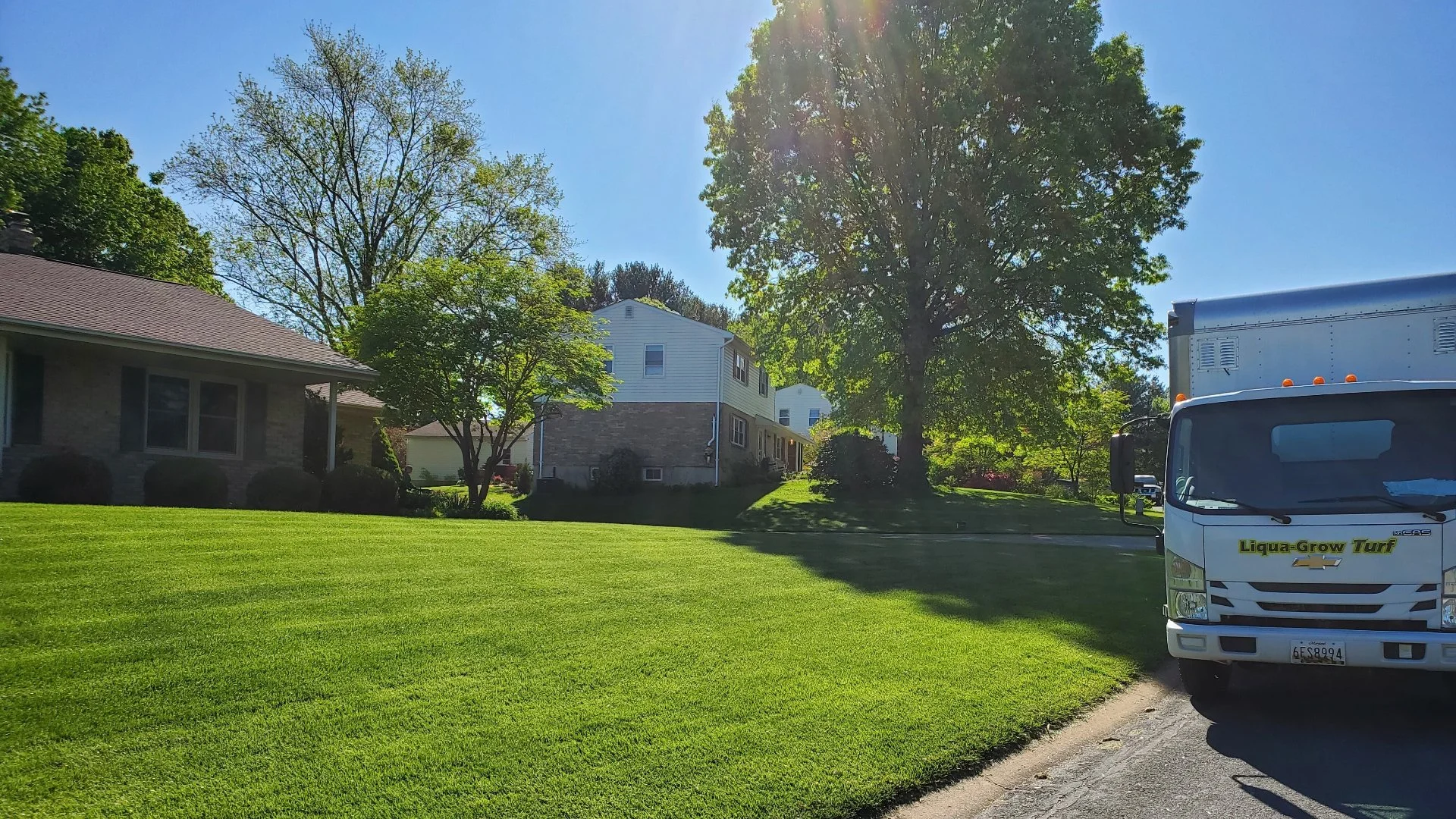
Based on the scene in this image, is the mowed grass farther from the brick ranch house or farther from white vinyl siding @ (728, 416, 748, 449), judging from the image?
white vinyl siding @ (728, 416, 748, 449)

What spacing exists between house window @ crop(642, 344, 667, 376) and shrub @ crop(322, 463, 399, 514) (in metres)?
14.5

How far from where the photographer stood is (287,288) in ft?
113

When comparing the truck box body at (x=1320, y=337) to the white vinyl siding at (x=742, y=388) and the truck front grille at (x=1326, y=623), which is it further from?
the white vinyl siding at (x=742, y=388)

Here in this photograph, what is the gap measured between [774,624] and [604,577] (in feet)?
7.78

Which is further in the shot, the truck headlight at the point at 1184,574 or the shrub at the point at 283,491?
the shrub at the point at 283,491

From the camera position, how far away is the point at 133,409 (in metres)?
16.2

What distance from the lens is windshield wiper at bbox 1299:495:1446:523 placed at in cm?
546

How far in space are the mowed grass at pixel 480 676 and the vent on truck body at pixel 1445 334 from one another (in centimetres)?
334

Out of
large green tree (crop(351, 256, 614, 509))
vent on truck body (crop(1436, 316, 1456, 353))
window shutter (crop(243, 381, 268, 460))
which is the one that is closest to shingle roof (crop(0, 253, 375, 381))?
window shutter (crop(243, 381, 268, 460))

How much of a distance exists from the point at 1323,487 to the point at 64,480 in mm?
17030

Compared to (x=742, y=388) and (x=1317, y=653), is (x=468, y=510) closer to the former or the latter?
(x=742, y=388)

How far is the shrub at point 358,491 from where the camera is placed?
61.1 feet

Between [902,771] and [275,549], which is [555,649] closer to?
[902,771]

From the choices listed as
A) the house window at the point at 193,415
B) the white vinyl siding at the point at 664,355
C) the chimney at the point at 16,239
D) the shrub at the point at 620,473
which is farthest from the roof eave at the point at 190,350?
the white vinyl siding at the point at 664,355
